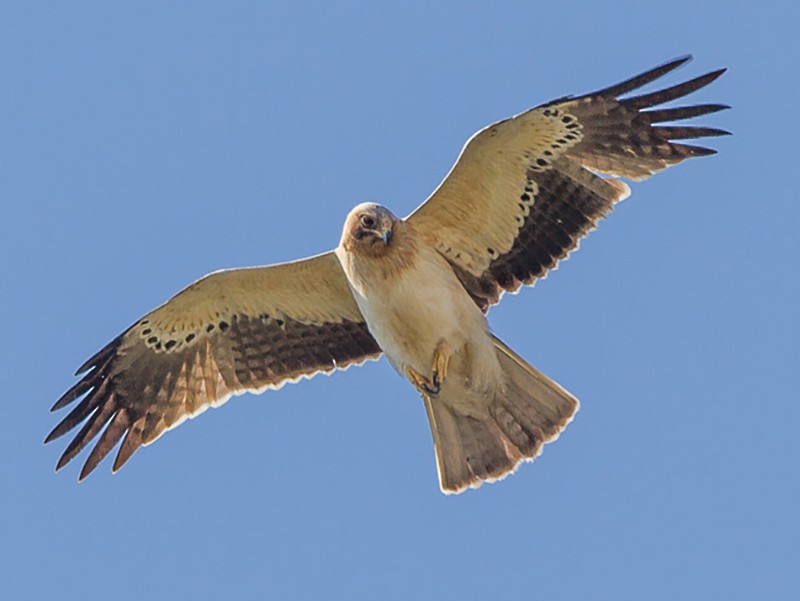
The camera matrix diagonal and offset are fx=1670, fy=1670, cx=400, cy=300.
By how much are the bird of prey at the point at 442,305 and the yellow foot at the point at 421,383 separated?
0.04 feet

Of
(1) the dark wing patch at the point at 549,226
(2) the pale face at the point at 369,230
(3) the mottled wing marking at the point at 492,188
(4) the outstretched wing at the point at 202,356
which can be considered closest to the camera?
(2) the pale face at the point at 369,230

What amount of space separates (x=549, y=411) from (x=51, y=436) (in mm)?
4115

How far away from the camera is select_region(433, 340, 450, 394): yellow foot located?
12953 millimetres

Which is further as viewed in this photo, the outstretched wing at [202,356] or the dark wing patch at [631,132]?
the outstretched wing at [202,356]

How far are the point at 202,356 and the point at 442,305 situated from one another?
249cm

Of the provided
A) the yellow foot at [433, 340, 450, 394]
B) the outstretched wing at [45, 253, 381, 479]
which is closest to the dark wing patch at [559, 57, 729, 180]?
the yellow foot at [433, 340, 450, 394]

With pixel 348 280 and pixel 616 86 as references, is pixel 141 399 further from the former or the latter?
pixel 616 86

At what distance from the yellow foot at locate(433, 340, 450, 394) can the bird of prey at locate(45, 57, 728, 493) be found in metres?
0.01

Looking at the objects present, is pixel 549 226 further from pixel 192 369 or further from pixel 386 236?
pixel 192 369

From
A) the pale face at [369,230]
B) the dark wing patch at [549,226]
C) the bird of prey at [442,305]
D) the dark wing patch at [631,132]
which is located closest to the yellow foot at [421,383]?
the bird of prey at [442,305]

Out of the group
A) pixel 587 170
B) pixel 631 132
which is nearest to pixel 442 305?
pixel 587 170

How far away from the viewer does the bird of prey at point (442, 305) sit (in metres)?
12.9

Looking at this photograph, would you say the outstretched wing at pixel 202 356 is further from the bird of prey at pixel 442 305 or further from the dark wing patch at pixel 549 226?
the dark wing patch at pixel 549 226

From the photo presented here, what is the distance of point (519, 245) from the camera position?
537 inches
